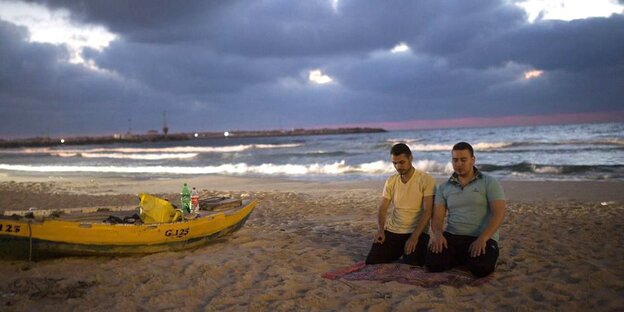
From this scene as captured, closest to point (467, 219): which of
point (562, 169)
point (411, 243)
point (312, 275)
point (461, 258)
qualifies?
point (461, 258)

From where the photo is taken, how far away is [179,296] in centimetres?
459

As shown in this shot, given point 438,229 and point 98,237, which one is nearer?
point 438,229

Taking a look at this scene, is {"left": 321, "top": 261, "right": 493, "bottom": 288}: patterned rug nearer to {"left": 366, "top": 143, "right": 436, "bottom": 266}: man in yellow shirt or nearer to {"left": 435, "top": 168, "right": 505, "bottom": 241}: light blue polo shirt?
{"left": 366, "top": 143, "right": 436, "bottom": 266}: man in yellow shirt

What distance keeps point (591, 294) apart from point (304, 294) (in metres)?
2.70

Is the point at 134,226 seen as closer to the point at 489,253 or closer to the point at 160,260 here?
the point at 160,260

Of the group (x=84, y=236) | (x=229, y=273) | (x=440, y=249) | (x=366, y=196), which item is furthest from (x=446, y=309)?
(x=366, y=196)

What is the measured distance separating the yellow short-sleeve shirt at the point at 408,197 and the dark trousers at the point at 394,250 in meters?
0.09

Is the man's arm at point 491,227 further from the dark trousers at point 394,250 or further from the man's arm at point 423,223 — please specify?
the dark trousers at point 394,250

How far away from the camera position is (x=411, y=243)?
5008 mm

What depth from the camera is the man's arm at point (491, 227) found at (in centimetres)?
448

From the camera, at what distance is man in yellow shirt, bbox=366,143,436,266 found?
16.4 feet

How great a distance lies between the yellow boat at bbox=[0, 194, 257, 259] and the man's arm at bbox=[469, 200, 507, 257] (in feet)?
11.5

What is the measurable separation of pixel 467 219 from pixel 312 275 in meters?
1.80

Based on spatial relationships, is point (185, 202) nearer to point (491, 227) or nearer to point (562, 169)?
point (491, 227)
